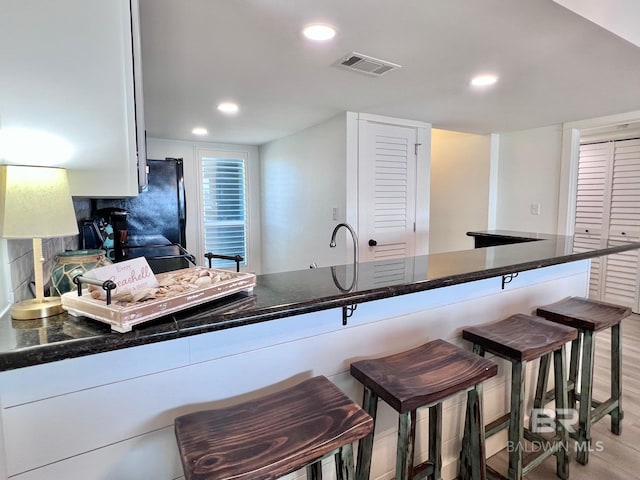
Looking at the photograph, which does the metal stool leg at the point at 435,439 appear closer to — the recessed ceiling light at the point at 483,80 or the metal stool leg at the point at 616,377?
the metal stool leg at the point at 616,377

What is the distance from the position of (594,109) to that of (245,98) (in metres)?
2.89

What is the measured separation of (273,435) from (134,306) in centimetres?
46

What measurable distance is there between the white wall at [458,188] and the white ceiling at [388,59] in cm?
98

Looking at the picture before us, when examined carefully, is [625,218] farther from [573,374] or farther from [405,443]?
[405,443]

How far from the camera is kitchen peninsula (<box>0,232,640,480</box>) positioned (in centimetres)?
81

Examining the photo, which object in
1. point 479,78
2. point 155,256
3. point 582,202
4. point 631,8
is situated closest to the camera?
point 631,8

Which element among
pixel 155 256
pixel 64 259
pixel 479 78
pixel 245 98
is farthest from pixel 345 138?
pixel 64 259

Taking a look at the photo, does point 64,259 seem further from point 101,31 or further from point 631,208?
point 631,208

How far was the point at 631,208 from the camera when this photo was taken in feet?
12.6

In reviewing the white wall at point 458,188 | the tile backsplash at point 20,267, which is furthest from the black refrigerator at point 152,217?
the white wall at point 458,188

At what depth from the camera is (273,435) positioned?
87 cm

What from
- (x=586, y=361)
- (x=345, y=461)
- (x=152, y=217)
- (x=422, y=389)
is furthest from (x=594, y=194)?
(x=152, y=217)

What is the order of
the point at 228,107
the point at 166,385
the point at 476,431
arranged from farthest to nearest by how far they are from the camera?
the point at 228,107 → the point at 476,431 → the point at 166,385

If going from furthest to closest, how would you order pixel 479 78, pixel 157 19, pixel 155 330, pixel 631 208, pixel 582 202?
pixel 582 202 < pixel 631 208 < pixel 479 78 < pixel 157 19 < pixel 155 330
